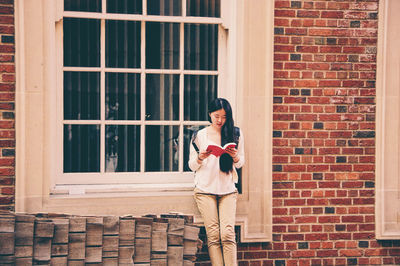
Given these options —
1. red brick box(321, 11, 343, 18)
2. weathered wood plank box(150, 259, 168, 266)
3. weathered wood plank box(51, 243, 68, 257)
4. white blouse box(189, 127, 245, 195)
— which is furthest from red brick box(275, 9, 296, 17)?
weathered wood plank box(51, 243, 68, 257)

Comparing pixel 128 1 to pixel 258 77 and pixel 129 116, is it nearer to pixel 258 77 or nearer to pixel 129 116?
pixel 129 116

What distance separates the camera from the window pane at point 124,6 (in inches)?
194

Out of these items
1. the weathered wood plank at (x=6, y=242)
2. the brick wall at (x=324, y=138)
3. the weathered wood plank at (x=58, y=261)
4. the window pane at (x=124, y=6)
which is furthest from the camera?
the brick wall at (x=324, y=138)

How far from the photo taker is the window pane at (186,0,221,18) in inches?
200

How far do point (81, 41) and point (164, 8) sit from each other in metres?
0.92

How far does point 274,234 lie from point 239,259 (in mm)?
445

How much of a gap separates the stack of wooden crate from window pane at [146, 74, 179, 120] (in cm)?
115

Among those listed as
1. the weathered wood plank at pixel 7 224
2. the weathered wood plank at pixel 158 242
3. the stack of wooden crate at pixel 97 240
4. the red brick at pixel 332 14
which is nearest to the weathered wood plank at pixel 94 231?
the stack of wooden crate at pixel 97 240

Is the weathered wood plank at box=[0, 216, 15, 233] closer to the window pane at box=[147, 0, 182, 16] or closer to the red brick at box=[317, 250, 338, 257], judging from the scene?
the window pane at box=[147, 0, 182, 16]

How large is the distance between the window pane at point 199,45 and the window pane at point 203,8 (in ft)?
0.38

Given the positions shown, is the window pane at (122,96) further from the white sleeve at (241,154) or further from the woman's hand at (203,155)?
the white sleeve at (241,154)

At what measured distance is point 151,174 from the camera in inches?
199

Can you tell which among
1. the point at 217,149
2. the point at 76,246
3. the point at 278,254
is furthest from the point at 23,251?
the point at 278,254

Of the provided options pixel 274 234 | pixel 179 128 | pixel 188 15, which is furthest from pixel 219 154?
pixel 188 15
